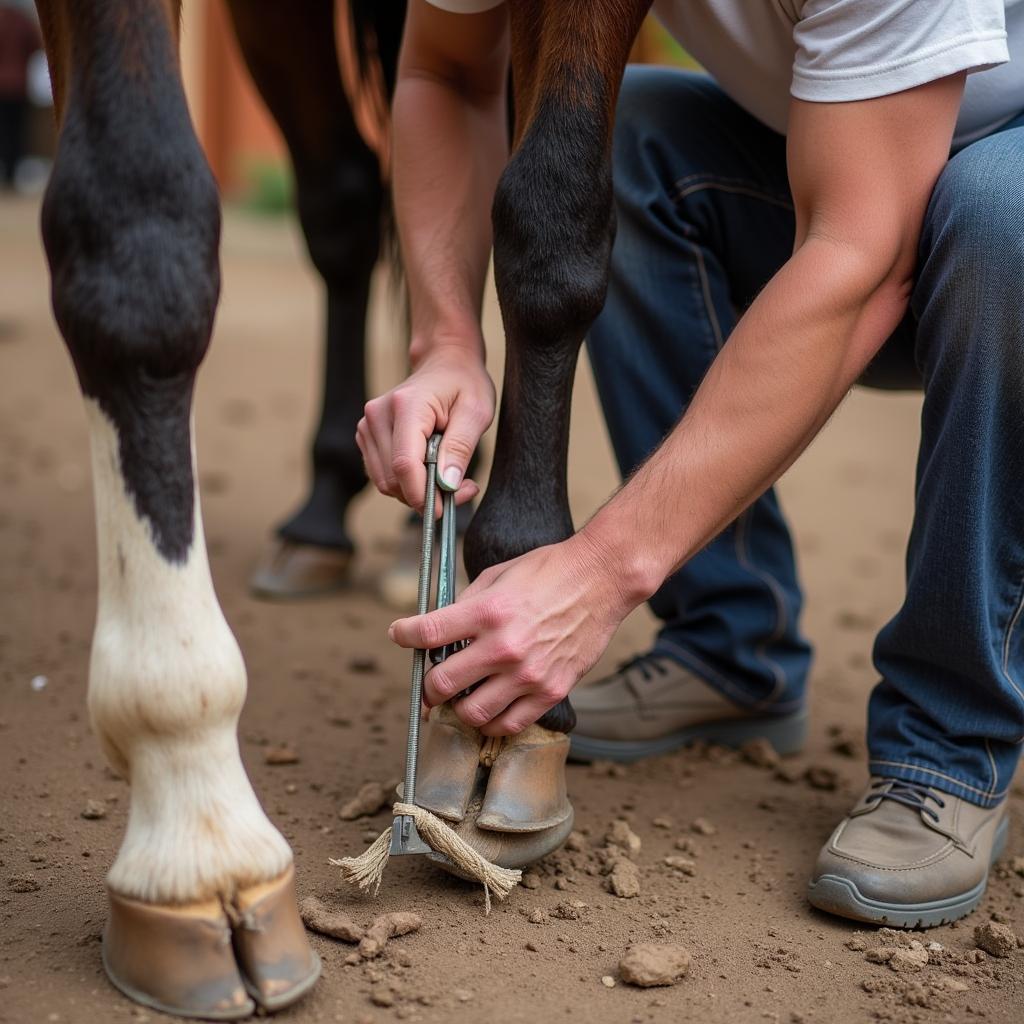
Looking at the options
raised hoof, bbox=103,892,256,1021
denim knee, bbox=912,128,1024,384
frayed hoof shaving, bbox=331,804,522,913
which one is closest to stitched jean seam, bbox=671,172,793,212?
denim knee, bbox=912,128,1024,384

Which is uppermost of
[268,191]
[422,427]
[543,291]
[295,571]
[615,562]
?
[543,291]

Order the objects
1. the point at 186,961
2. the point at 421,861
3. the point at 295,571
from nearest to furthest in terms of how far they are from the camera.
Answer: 1. the point at 186,961
2. the point at 421,861
3. the point at 295,571

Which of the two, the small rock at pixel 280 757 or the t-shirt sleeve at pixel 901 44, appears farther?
the small rock at pixel 280 757

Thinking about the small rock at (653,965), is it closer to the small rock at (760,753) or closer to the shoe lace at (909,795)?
the shoe lace at (909,795)

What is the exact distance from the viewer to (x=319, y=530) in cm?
254

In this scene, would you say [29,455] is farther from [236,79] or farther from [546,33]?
[236,79]

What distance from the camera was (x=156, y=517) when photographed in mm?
1071

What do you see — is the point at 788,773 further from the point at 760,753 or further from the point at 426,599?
the point at 426,599

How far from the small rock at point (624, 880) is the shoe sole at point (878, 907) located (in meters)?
0.20

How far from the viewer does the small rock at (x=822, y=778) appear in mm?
1805

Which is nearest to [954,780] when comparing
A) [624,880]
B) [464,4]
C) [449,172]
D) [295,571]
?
[624,880]

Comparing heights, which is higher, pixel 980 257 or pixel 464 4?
pixel 464 4

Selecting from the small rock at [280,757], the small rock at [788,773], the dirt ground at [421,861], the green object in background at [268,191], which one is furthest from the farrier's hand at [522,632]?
the green object in background at [268,191]

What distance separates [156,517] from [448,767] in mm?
442
